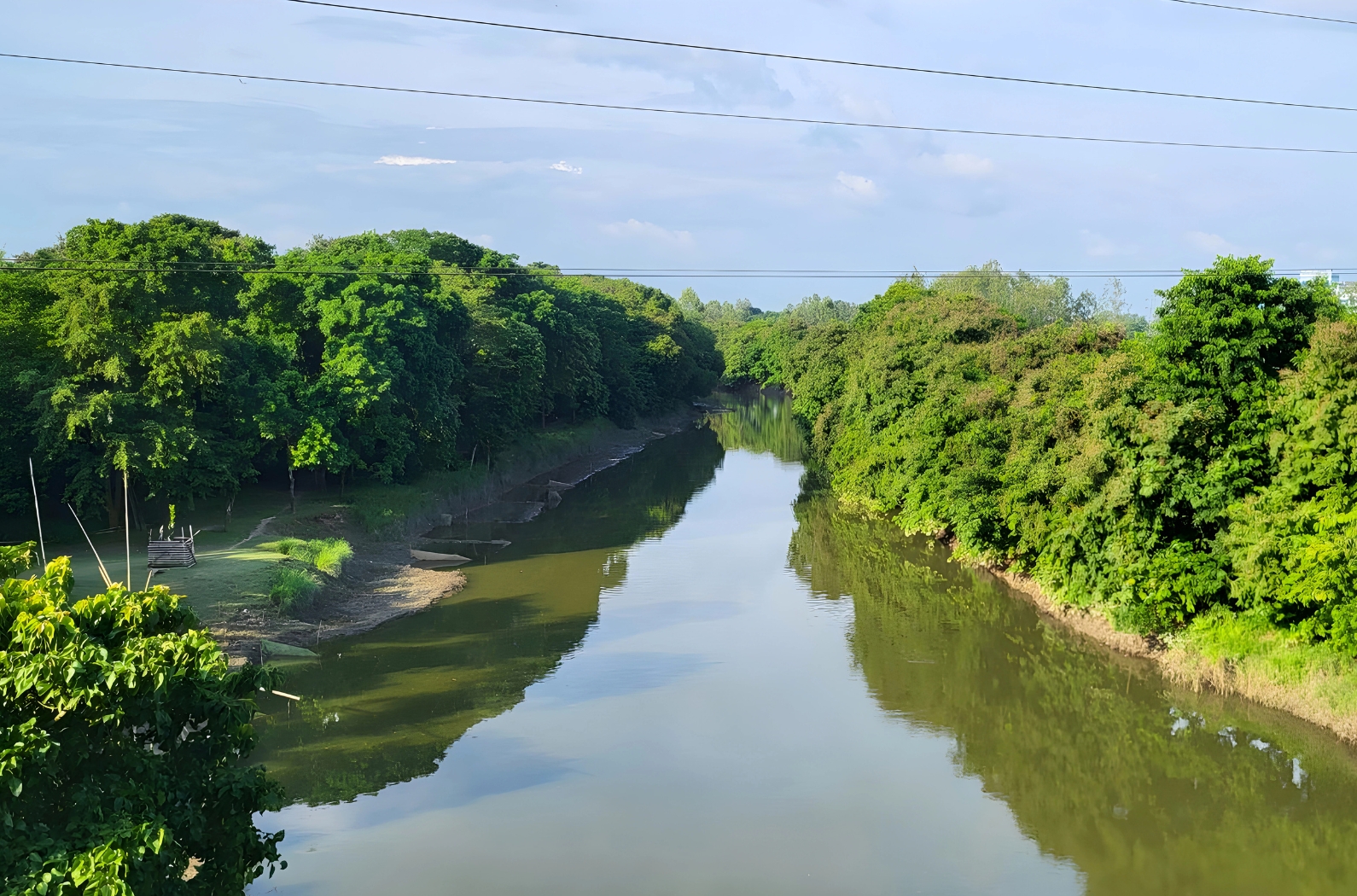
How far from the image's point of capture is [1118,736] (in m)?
22.5

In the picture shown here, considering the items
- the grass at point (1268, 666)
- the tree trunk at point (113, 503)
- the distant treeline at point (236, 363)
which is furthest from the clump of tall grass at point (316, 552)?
the grass at point (1268, 666)

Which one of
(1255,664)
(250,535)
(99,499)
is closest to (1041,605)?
(1255,664)

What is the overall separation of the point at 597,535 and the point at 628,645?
1561 cm

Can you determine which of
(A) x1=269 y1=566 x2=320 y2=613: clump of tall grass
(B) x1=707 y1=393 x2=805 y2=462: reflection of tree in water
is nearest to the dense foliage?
(A) x1=269 y1=566 x2=320 y2=613: clump of tall grass

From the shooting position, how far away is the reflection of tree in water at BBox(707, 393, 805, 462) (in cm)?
8031

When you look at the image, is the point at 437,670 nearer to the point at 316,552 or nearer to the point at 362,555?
the point at 316,552

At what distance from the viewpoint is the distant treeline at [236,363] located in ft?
104

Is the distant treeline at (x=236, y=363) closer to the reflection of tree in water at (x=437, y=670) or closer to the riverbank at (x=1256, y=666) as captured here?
the reflection of tree in water at (x=437, y=670)

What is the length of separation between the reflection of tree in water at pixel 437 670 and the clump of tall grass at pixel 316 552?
3.61 meters

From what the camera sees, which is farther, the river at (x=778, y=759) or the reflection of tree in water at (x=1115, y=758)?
the reflection of tree in water at (x=1115, y=758)

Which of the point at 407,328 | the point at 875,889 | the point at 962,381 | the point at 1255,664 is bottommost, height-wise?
the point at 875,889

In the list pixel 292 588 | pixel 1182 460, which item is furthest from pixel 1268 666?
pixel 292 588

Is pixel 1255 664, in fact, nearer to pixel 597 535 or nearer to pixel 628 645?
pixel 628 645

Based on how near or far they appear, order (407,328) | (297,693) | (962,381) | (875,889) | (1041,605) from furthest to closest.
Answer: (407,328) < (962,381) < (1041,605) < (297,693) < (875,889)
